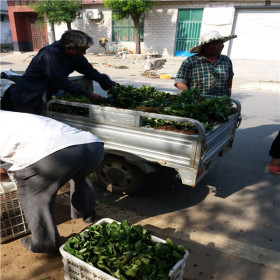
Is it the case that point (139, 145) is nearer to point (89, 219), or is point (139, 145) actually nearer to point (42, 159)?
point (89, 219)

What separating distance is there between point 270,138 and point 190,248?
411 centimetres

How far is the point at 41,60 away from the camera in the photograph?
3449 millimetres

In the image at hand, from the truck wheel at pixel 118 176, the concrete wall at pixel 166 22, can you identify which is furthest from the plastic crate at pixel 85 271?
the concrete wall at pixel 166 22

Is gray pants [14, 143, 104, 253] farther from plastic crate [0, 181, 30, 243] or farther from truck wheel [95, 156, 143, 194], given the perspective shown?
truck wheel [95, 156, 143, 194]

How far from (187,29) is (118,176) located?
57.2ft

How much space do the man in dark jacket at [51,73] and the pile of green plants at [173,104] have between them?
9.6 inches

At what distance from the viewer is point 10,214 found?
2736 millimetres

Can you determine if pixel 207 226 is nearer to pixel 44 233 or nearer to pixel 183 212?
pixel 183 212

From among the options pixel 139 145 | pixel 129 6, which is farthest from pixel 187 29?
pixel 139 145

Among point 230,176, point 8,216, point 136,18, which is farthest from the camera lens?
point 136,18

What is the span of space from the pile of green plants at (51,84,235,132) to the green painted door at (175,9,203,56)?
1578 centimetres

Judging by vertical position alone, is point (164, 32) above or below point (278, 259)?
above

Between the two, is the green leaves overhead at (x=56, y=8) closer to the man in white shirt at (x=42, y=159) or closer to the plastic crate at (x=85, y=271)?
the man in white shirt at (x=42, y=159)

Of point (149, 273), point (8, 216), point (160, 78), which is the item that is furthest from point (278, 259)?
point (160, 78)
